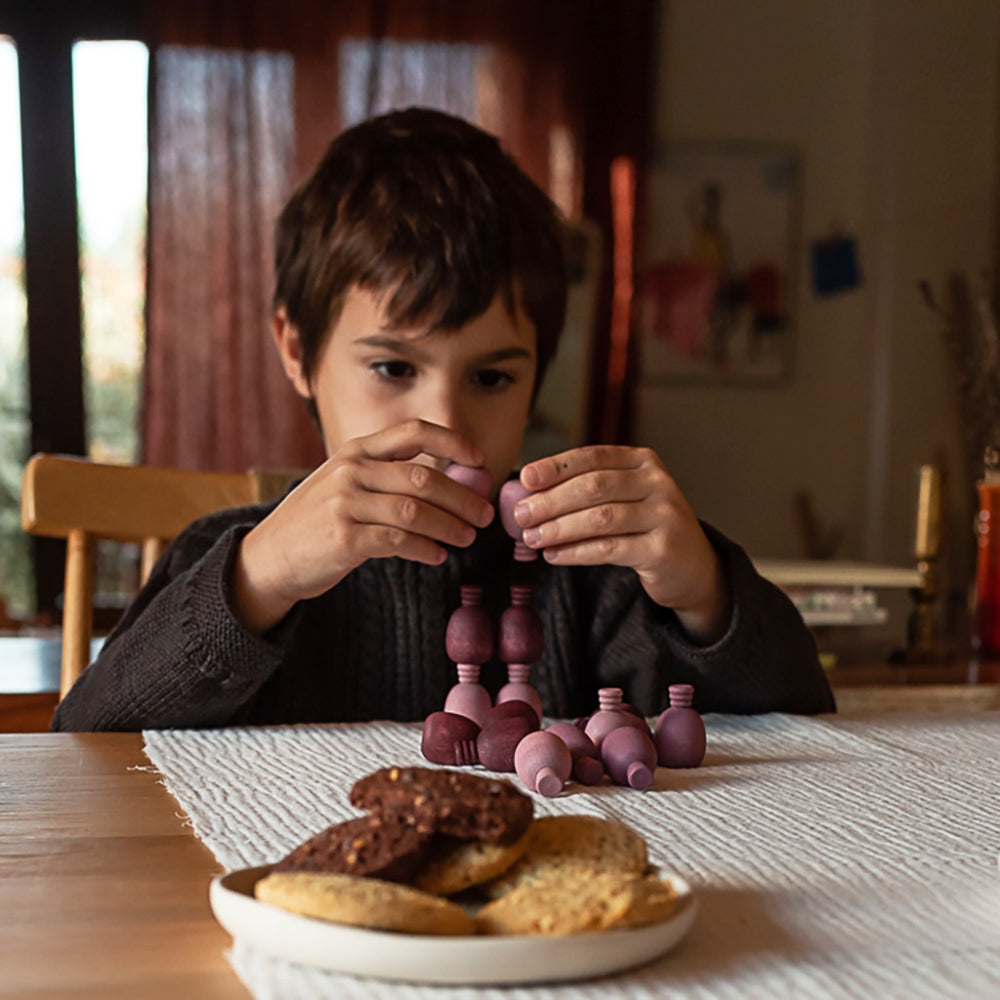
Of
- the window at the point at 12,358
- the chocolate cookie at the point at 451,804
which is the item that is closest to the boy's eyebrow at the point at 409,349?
the chocolate cookie at the point at 451,804

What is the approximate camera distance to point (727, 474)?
382cm

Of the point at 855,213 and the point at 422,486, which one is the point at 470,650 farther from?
the point at 855,213

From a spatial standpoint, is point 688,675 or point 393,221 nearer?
point 688,675

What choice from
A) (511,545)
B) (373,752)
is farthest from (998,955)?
(511,545)

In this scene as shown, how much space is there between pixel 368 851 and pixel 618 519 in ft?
1.45

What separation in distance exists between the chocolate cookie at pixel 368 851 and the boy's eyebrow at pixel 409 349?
66cm

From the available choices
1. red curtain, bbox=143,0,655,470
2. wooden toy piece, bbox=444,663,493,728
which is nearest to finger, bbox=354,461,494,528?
wooden toy piece, bbox=444,663,493,728

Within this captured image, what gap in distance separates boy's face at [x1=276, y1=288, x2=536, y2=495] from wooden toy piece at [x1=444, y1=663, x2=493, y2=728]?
0.99 ft

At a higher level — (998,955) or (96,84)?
(96,84)

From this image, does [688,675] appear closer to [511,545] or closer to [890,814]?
[511,545]

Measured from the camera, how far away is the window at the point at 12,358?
337 centimetres

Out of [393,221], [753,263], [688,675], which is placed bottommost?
[688,675]

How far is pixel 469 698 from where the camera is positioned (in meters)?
0.74

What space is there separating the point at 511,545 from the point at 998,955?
2.48ft
